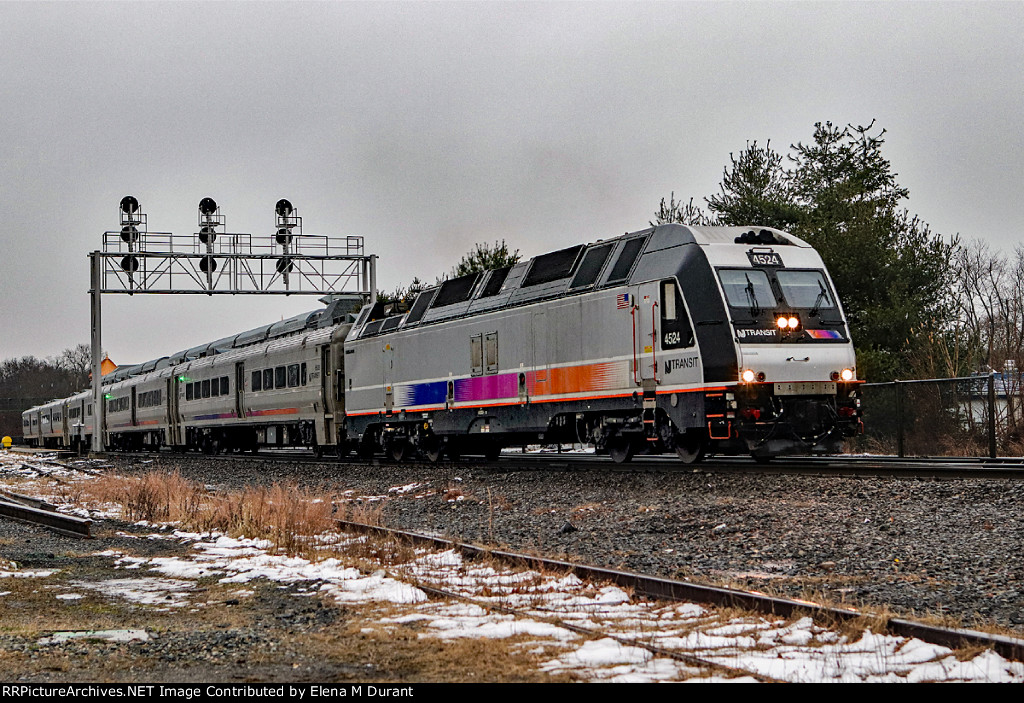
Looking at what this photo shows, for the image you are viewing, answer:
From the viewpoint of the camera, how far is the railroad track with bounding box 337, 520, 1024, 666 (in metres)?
5.48

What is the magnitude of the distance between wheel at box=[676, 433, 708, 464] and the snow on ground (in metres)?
7.05

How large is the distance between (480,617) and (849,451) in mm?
17866

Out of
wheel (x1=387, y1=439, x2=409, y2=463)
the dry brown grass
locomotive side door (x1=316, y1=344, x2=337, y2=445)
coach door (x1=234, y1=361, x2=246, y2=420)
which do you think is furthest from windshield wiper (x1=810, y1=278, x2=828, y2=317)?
coach door (x1=234, y1=361, x2=246, y2=420)

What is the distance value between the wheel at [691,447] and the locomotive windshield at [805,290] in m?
2.44

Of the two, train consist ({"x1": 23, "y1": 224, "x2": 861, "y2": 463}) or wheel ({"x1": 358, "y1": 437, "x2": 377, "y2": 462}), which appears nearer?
train consist ({"x1": 23, "y1": 224, "x2": 861, "y2": 463})

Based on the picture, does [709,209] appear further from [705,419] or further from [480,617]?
[480,617]

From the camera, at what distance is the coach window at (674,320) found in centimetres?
1564

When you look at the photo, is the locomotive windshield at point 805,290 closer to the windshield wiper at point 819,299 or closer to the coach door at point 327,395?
the windshield wiper at point 819,299

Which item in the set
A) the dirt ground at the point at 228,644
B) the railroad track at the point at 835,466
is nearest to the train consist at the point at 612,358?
the railroad track at the point at 835,466

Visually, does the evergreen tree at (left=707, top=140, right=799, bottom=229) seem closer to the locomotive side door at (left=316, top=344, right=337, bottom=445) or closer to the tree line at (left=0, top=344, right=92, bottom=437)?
the locomotive side door at (left=316, top=344, right=337, bottom=445)

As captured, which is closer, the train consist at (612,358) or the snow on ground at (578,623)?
the snow on ground at (578,623)

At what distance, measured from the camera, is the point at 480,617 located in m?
7.09

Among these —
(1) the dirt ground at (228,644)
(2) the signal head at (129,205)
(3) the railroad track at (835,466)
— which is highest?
(2) the signal head at (129,205)

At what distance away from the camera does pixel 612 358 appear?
17281mm
